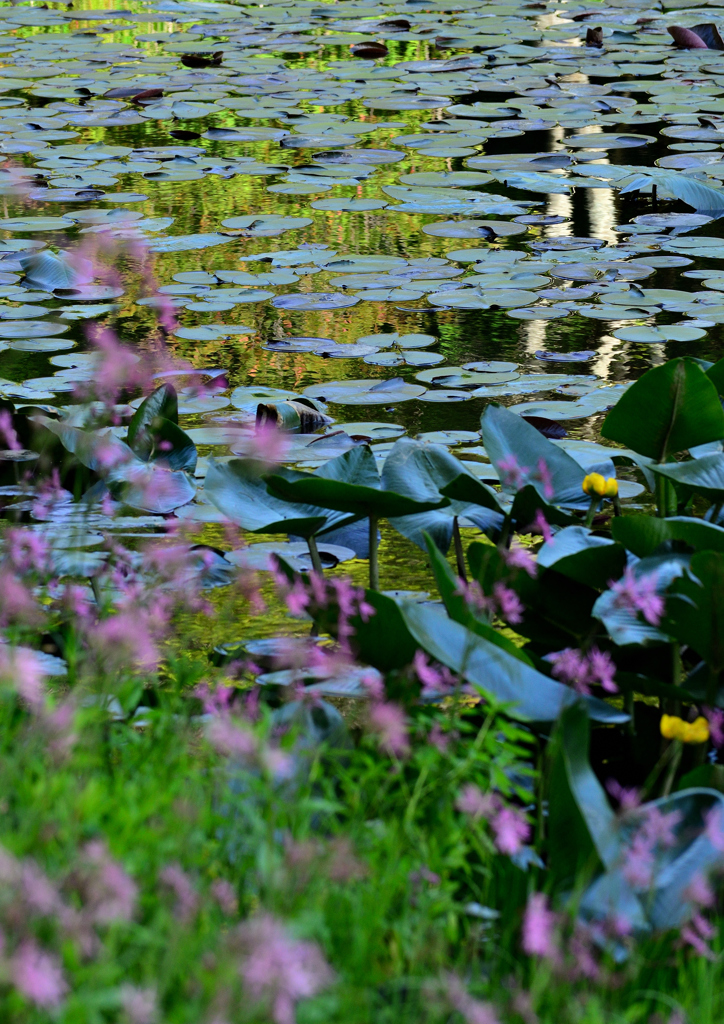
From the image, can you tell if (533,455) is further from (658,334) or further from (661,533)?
(658,334)

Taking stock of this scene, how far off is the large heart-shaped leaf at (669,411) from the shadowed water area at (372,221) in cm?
22

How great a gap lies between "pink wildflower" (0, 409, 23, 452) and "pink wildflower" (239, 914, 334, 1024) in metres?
0.84

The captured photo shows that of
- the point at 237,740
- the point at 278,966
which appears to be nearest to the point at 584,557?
the point at 237,740

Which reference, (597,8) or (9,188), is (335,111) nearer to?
(9,188)

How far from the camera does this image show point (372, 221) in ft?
12.0

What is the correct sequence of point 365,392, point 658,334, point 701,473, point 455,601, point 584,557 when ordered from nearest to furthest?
point 455,601
point 584,557
point 701,473
point 365,392
point 658,334

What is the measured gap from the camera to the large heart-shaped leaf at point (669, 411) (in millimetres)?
1707

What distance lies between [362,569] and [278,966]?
53.0 inches

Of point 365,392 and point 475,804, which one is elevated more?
point 475,804

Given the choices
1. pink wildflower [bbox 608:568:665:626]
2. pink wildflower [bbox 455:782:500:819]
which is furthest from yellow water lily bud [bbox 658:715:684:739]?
pink wildflower [bbox 455:782:500:819]

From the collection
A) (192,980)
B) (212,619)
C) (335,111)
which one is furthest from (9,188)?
(192,980)

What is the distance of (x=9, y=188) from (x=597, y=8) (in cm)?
410

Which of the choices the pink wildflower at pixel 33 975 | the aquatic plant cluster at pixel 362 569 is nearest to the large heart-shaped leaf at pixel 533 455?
the aquatic plant cluster at pixel 362 569

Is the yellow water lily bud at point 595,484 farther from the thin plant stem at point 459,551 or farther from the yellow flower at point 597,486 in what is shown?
the thin plant stem at point 459,551
